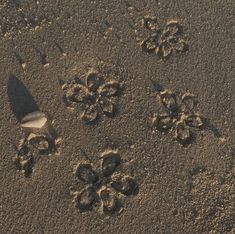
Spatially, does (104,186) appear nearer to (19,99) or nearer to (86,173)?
A: (86,173)

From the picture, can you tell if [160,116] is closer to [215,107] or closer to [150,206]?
[215,107]

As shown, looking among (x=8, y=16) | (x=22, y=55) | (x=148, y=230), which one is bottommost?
(x=148, y=230)

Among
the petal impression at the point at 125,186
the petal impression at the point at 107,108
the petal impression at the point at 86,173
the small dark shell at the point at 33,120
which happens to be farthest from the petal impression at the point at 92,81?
the petal impression at the point at 125,186

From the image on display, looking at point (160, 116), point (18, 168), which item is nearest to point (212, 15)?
point (160, 116)

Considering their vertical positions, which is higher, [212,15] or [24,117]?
[212,15]

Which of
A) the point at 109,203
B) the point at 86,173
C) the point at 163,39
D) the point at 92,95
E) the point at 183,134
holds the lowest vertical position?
the point at 109,203

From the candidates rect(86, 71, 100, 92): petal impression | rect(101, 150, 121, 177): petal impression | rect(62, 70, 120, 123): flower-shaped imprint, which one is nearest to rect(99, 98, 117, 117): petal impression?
rect(62, 70, 120, 123): flower-shaped imprint

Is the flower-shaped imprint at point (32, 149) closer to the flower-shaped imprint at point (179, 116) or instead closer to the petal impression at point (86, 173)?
the petal impression at point (86, 173)

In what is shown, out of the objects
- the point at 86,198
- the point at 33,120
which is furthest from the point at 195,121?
the point at 33,120
